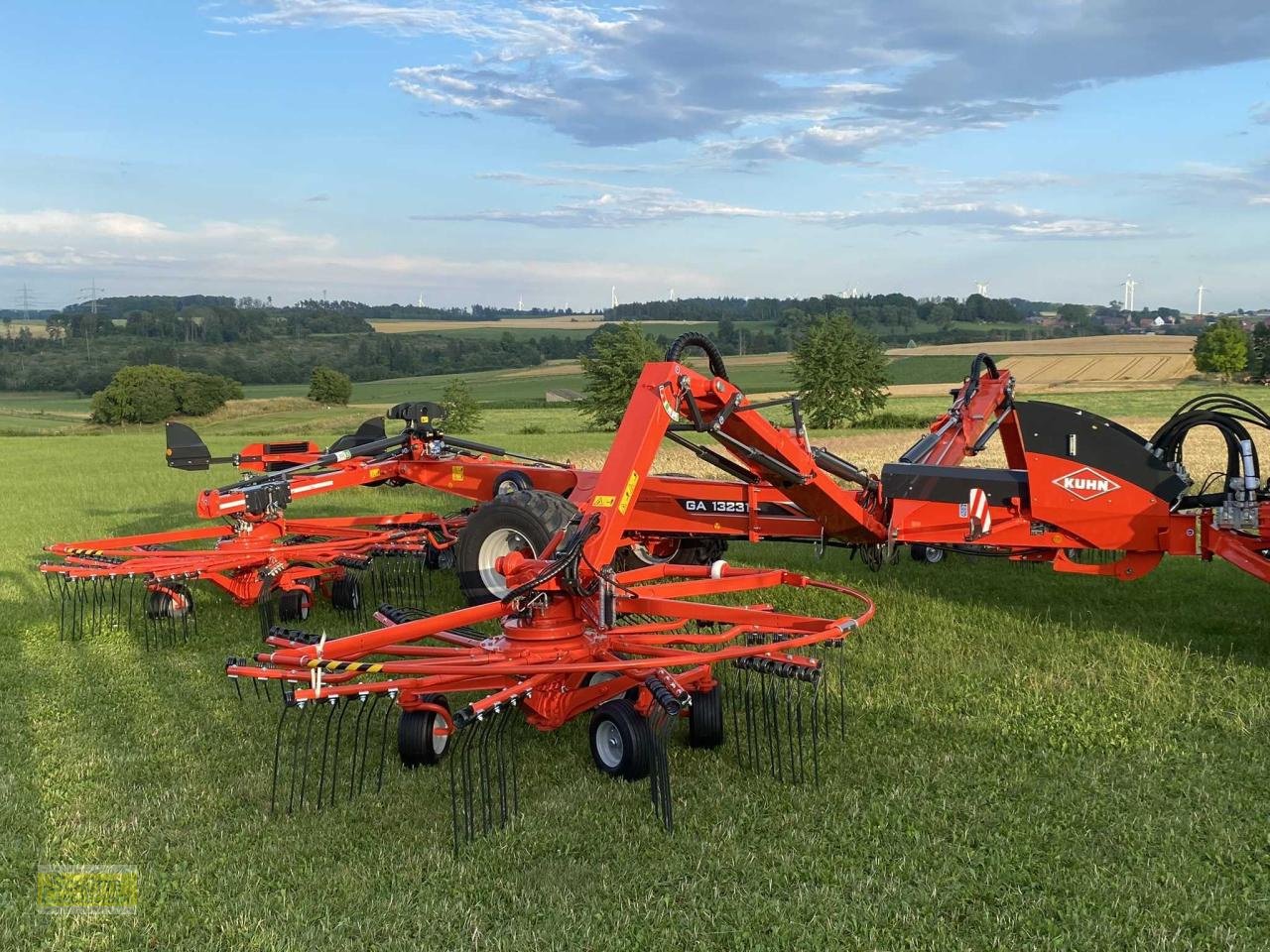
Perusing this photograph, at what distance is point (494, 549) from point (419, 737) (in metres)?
2.09

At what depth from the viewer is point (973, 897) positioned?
13.7ft

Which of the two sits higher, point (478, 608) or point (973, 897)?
point (478, 608)

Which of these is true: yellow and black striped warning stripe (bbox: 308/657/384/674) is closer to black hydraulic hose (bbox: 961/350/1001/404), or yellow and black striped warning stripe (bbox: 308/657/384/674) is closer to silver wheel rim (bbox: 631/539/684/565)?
silver wheel rim (bbox: 631/539/684/565)

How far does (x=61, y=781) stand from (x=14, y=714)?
1.47m

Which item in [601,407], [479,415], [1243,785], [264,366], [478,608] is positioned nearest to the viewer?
[1243,785]

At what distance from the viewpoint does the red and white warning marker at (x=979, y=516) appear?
7383mm

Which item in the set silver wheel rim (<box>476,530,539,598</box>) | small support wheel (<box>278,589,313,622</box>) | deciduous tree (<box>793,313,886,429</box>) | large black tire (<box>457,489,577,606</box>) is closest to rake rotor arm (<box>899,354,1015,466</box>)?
large black tire (<box>457,489,577,606</box>)

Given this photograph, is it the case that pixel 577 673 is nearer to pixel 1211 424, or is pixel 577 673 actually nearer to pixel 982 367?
pixel 1211 424

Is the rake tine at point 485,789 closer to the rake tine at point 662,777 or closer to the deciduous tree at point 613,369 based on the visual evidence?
the rake tine at point 662,777

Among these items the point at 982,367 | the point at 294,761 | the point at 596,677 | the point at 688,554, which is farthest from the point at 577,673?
the point at 982,367

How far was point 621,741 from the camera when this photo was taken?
17.7ft

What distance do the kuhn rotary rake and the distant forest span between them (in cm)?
6809

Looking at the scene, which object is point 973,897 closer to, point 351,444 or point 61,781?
point 61,781

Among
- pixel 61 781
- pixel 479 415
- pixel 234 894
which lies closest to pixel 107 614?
pixel 61 781
